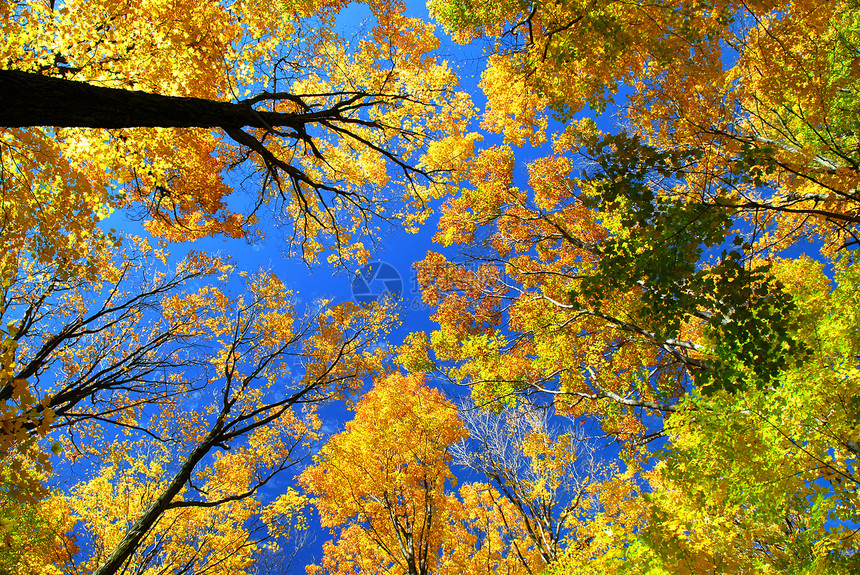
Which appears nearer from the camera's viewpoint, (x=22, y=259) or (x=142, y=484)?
(x=22, y=259)

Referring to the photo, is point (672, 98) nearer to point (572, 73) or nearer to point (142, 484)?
point (572, 73)

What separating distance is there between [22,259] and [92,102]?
395 cm

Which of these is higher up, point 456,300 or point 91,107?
point 456,300

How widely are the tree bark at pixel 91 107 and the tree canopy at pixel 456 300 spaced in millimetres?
20

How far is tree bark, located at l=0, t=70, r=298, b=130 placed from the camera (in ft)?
7.31

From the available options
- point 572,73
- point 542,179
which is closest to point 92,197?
point 572,73

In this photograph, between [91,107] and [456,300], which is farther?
[456,300]

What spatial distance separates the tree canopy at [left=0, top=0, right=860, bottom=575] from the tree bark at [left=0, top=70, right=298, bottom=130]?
20 mm

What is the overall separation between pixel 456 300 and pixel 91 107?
9378mm

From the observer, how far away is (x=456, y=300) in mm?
11133

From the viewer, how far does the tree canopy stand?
11.4 ft

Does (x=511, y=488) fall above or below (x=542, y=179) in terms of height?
below

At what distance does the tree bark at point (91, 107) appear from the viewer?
2.23 m

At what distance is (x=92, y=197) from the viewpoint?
14.6 feet
